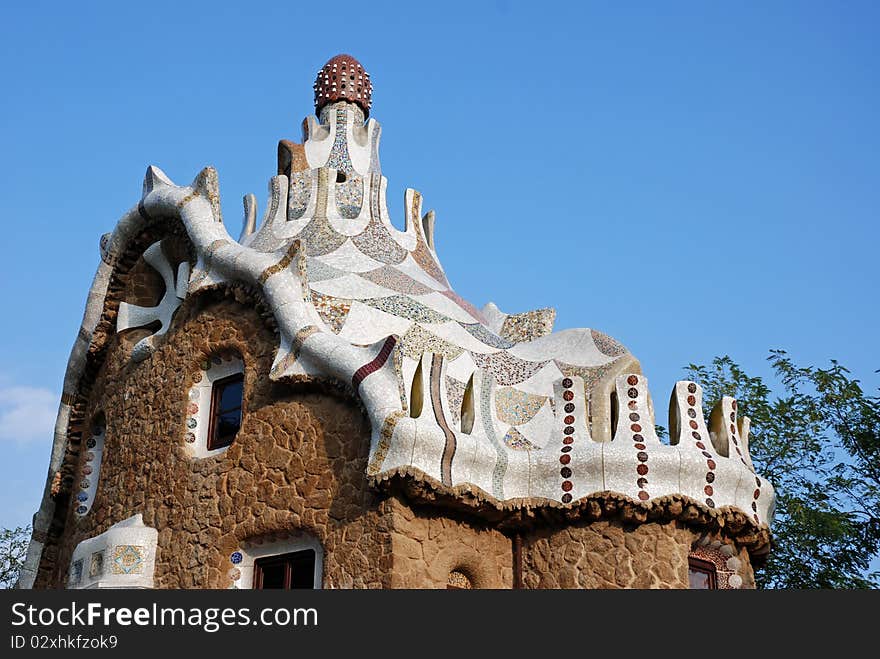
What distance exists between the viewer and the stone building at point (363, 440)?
8.50m

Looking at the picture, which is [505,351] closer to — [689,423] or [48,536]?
[689,423]

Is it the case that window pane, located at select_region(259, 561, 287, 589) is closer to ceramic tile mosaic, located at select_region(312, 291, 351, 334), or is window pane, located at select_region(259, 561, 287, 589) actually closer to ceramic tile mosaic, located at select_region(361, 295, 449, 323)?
ceramic tile mosaic, located at select_region(312, 291, 351, 334)

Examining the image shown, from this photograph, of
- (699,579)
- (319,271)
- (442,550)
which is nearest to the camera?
(442,550)

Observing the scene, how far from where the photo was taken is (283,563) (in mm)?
8898

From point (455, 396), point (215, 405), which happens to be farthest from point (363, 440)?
point (215, 405)

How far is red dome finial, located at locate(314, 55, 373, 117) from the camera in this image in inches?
493

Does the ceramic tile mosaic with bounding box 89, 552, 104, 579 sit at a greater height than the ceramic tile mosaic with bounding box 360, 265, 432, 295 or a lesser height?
lesser

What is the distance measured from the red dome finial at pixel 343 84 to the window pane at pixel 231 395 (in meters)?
3.78

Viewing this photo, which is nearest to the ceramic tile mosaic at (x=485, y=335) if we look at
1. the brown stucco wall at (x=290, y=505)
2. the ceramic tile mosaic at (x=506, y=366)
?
the ceramic tile mosaic at (x=506, y=366)

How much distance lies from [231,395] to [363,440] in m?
1.63

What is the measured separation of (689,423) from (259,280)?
338 centimetres

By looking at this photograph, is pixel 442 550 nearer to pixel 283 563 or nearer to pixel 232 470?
pixel 283 563

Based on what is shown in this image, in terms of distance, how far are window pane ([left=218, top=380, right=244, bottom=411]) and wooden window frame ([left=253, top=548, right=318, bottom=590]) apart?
1.34m

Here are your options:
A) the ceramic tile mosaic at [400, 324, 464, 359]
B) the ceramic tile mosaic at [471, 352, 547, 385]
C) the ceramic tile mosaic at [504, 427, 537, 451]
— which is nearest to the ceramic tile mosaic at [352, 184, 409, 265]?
the ceramic tile mosaic at [400, 324, 464, 359]
